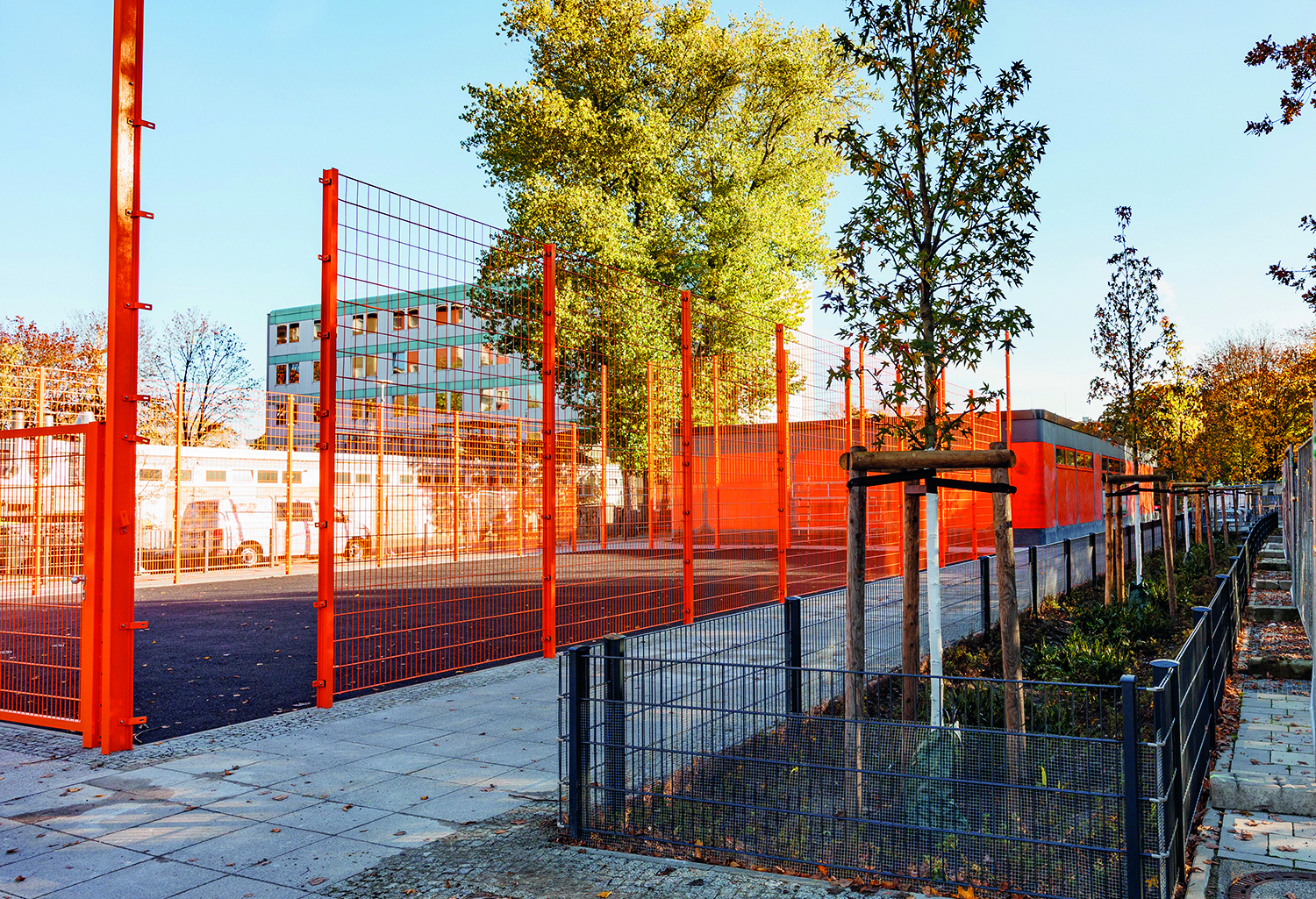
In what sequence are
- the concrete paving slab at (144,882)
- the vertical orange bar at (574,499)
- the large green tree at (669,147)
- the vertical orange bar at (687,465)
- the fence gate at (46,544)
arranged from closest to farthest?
the concrete paving slab at (144,882) < the fence gate at (46,544) < the vertical orange bar at (574,499) < the vertical orange bar at (687,465) < the large green tree at (669,147)

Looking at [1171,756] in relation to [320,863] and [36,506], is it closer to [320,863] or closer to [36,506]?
[320,863]

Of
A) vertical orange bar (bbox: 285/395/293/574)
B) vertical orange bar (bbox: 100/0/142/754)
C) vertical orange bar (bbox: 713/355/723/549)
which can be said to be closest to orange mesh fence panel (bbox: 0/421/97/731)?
vertical orange bar (bbox: 100/0/142/754)

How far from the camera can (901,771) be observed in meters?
3.78

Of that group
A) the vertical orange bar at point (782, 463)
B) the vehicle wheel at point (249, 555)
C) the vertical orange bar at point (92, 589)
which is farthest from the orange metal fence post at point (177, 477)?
the vertical orange bar at point (92, 589)

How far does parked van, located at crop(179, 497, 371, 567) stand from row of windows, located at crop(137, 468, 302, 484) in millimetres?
472

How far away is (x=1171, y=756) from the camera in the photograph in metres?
3.73

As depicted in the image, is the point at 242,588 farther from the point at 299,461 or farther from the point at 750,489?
the point at 750,489

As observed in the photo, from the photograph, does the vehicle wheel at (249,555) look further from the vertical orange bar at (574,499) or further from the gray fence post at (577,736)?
the gray fence post at (577,736)

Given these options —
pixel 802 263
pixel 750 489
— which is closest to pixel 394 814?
pixel 750 489

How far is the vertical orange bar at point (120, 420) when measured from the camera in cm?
651

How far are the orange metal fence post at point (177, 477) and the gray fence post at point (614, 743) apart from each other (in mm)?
16383

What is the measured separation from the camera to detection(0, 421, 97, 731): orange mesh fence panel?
7.17 meters

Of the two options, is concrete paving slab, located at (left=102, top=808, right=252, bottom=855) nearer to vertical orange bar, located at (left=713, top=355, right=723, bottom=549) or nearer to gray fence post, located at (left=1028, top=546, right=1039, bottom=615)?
vertical orange bar, located at (left=713, top=355, right=723, bottom=549)

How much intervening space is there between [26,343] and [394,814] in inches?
1480
